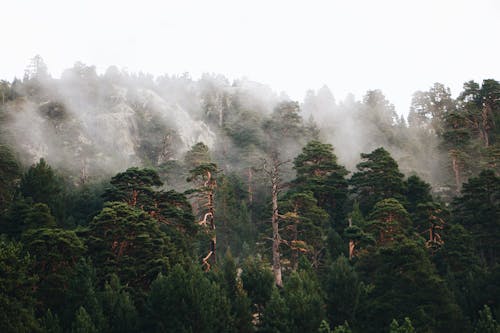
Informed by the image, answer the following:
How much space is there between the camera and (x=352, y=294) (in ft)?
83.4

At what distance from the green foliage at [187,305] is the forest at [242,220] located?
84 millimetres

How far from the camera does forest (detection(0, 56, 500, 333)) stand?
2238 centimetres

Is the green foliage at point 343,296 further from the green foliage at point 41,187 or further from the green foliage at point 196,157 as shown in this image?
the green foliage at point 196,157

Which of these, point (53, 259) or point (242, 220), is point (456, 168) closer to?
point (242, 220)

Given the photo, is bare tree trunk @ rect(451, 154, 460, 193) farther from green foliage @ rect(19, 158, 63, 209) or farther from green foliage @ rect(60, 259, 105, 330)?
green foliage @ rect(60, 259, 105, 330)

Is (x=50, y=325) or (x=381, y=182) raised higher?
(x=381, y=182)

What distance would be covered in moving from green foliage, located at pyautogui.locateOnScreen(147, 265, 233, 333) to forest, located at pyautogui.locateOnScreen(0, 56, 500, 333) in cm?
8

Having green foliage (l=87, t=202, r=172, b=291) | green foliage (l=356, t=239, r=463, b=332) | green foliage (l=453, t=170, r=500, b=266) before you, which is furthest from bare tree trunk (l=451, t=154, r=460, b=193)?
green foliage (l=87, t=202, r=172, b=291)

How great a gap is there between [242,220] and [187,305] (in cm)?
2864

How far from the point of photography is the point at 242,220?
50.2 metres

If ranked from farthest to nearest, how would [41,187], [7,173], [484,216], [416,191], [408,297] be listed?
[416,191] → [7,173] → [41,187] → [484,216] → [408,297]

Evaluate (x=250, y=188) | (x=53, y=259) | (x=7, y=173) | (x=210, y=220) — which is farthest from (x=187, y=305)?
(x=250, y=188)

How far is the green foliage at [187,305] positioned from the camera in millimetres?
21344

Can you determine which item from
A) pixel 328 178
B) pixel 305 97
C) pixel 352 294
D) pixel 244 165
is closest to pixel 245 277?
pixel 352 294
